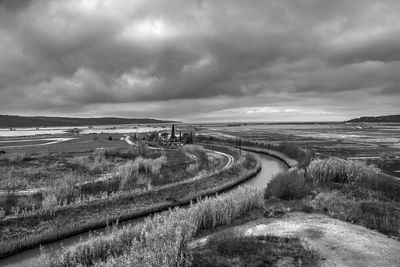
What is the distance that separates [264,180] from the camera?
35.5 metres

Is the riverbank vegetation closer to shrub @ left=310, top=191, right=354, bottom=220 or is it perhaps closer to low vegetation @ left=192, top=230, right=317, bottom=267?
low vegetation @ left=192, top=230, right=317, bottom=267

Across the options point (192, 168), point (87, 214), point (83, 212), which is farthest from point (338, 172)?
point (83, 212)

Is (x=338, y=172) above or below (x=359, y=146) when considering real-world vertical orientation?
above

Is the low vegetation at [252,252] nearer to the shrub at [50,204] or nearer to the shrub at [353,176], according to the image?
the shrub at [50,204]

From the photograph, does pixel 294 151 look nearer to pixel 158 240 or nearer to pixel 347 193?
pixel 347 193

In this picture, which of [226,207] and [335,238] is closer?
[335,238]

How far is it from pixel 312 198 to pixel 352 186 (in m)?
5.14

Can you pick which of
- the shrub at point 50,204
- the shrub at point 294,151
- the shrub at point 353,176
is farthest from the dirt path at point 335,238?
the shrub at point 294,151

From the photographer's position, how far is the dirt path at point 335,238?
11008mm

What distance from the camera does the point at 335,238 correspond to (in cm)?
1304

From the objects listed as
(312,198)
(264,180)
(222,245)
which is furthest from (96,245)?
(264,180)

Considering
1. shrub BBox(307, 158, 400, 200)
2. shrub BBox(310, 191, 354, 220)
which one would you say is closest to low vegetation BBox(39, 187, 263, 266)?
shrub BBox(310, 191, 354, 220)

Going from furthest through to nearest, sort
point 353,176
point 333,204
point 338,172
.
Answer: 1. point 338,172
2. point 353,176
3. point 333,204

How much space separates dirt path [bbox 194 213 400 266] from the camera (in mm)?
11008
